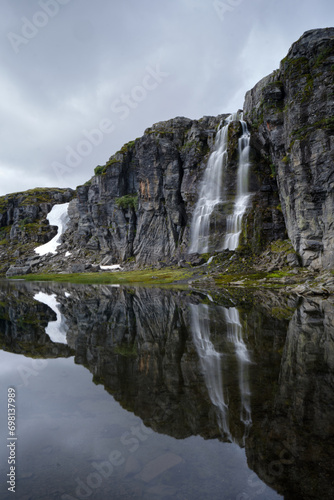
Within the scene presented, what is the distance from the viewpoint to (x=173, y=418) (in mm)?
5836

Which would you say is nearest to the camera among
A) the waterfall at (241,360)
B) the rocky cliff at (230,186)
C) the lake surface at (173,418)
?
the lake surface at (173,418)

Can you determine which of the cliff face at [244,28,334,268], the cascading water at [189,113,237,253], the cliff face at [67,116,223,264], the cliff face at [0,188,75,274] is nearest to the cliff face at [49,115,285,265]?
the cliff face at [67,116,223,264]

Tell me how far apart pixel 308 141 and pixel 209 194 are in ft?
97.7

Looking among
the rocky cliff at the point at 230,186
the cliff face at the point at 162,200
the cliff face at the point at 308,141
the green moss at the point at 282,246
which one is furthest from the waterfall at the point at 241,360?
the cliff face at the point at 162,200

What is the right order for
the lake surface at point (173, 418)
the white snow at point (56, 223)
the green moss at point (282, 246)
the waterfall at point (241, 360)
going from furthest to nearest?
the white snow at point (56, 223) → the green moss at point (282, 246) → the waterfall at point (241, 360) → the lake surface at point (173, 418)

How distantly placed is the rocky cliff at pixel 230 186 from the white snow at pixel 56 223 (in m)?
4.81

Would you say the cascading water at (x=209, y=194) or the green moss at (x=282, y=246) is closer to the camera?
the green moss at (x=282, y=246)

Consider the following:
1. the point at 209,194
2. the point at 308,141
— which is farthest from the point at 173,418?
the point at 209,194

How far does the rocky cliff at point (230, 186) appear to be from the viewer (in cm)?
4509

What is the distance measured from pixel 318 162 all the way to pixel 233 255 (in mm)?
22983

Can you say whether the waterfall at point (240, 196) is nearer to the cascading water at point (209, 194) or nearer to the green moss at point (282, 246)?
the cascading water at point (209, 194)

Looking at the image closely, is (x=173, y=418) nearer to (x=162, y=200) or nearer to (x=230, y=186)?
(x=230, y=186)

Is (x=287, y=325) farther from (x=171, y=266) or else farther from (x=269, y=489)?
(x=171, y=266)

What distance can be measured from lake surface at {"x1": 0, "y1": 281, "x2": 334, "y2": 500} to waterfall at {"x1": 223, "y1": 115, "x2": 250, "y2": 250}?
52146 mm
